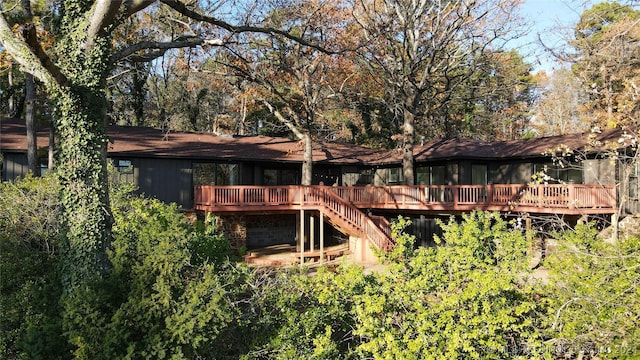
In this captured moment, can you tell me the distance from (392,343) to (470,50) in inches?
683

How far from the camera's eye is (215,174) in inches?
885

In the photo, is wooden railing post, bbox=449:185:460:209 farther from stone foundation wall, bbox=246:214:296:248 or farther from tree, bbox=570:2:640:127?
stone foundation wall, bbox=246:214:296:248

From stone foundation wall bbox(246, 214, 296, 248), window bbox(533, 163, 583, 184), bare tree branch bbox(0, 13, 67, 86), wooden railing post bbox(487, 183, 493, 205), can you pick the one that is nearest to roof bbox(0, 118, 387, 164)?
stone foundation wall bbox(246, 214, 296, 248)

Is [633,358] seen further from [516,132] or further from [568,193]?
[516,132]

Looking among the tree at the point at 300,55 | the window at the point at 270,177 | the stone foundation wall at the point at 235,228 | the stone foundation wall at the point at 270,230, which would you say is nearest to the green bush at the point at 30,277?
the stone foundation wall at the point at 235,228

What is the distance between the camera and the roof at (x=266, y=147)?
19375 millimetres

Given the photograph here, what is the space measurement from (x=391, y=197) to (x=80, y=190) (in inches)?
571

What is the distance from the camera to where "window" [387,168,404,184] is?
25031 mm

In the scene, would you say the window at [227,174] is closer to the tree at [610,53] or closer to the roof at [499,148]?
the roof at [499,148]

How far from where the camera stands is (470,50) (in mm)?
20172

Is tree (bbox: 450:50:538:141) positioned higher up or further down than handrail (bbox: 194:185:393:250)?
higher up

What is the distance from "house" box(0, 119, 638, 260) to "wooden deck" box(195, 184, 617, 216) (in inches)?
1.7

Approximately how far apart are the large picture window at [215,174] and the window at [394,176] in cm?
904

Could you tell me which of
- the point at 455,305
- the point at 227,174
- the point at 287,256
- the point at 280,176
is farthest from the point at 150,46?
the point at 280,176
